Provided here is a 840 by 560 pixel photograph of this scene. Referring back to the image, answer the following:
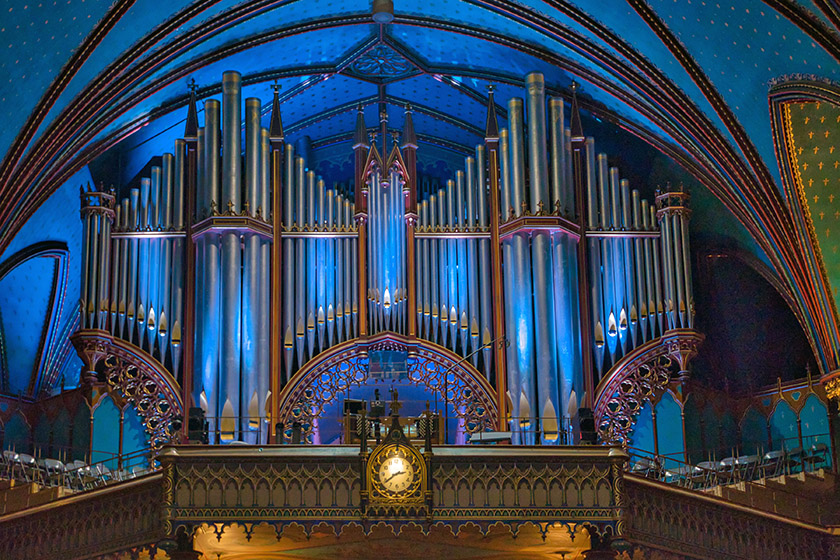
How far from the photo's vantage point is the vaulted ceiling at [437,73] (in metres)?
18.8

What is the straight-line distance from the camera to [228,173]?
869 inches

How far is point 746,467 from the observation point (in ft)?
68.4

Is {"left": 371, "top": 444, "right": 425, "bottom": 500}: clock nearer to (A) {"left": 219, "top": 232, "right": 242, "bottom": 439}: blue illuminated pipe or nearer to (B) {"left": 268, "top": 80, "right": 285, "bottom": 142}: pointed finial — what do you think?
(A) {"left": 219, "top": 232, "right": 242, "bottom": 439}: blue illuminated pipe

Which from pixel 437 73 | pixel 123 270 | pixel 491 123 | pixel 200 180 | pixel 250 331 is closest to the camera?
pixel 250 331

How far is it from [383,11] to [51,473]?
892cm

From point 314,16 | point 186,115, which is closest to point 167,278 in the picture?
point 186,115

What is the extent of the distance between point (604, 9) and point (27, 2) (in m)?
8.64

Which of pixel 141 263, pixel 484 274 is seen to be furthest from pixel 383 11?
pixel 141 263

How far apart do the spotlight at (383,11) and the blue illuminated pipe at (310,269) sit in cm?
286

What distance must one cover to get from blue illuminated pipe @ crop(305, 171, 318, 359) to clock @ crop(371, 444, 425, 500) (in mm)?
4851

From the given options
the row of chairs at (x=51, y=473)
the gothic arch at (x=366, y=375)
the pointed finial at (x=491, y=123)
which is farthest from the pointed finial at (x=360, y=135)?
the row of chairs at (x=51, y=473)

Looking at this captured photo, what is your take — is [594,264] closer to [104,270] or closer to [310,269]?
[310,269]

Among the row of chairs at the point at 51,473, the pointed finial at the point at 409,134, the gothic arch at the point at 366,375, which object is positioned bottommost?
the row of chairs at the point at 51,473

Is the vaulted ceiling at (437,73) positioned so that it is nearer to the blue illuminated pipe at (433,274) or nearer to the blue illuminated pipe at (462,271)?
the blue illuminated pipe at (462,271)
